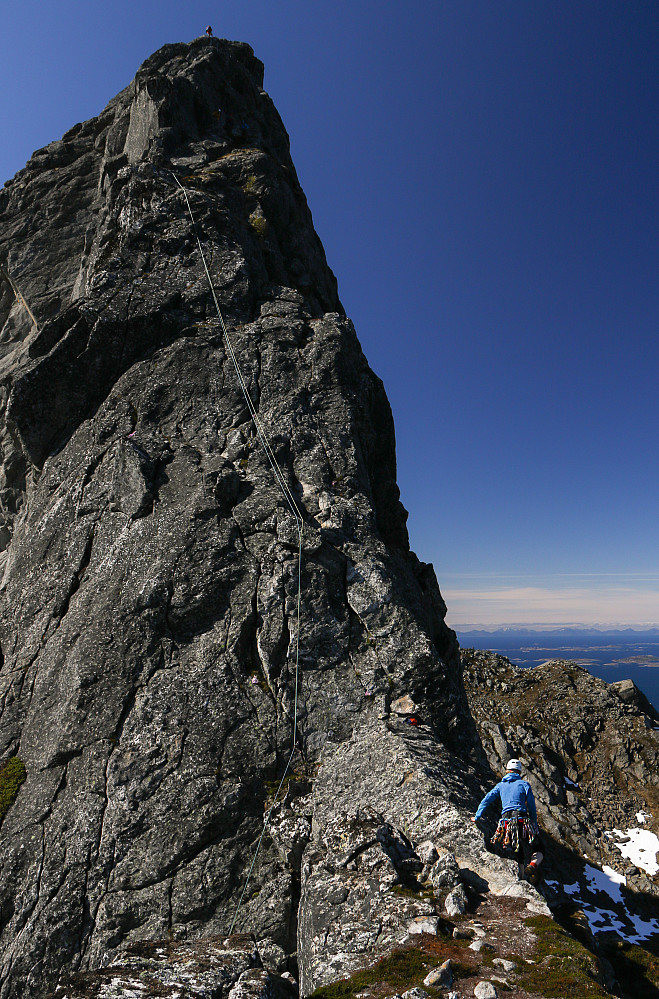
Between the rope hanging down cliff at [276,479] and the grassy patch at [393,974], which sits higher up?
the rope hanging down cliff at [276,479]

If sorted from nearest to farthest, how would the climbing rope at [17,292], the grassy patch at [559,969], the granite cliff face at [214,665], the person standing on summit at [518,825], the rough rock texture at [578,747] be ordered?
the grassy patch at [559,969]
the granite cliff face at [214,665]
the person standing on summit at [518,825]
the climbing rope at [17,292]
the rough rock texture at [578,747]

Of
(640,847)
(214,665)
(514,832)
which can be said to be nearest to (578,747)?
(640,847)

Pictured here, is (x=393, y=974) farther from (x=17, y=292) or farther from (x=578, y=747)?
(x=578, y=747)

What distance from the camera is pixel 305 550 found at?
67.4 feet

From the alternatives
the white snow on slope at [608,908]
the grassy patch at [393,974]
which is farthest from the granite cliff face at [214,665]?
the white snow on slope at [608,908]

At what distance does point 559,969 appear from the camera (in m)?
8.04

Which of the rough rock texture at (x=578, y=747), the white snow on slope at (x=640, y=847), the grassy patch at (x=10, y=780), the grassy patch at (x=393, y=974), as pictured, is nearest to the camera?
the grassy patch at (x=393, y=974)

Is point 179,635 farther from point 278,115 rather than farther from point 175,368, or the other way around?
point 278,115

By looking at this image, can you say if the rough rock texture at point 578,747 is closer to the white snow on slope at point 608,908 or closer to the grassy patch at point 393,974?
the white snow on slope at point 608,908

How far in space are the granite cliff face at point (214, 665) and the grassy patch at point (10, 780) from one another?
0.11m

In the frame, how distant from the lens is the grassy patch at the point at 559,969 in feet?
24.8

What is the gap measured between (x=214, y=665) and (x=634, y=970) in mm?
20252

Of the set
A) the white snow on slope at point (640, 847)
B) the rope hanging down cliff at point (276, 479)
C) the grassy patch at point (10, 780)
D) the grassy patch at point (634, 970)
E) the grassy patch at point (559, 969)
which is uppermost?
the rope hanging down cliff at point (276, 479)

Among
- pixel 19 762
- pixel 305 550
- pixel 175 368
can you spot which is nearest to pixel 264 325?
pixel 175 368
